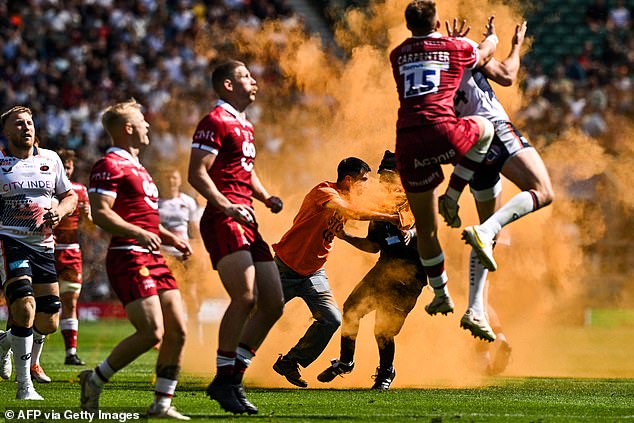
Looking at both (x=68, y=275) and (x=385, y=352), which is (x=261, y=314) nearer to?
(x=385, y=352)

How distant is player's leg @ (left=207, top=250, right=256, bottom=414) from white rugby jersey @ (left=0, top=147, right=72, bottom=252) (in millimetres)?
2449

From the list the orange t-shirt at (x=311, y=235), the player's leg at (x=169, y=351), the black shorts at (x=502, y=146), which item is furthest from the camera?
the orange t-shirt at (x=311, y=235)

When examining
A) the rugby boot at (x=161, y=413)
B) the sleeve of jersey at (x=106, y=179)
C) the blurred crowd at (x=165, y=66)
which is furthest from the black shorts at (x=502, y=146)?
the blurred crowd at (x=165, y=66)

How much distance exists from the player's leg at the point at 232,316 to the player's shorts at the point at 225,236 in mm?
48

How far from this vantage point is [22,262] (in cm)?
990

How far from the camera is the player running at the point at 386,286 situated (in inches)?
435

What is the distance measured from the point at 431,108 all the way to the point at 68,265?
6.95 meters

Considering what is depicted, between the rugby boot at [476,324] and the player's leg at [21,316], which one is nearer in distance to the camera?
the rugby boot at [476,324]

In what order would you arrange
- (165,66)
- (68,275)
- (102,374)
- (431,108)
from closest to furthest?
1. (102,374)
2. (431,108)
3. (68,275)
4. (165,66)

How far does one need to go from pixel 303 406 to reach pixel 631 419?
2505 mm

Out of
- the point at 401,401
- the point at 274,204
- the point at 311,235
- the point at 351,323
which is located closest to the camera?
the point at 274,204

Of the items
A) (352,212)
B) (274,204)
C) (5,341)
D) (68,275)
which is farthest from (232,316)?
(68,275)

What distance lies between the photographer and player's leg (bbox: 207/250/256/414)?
826cm

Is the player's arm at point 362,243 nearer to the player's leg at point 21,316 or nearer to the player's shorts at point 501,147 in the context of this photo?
the player's shorts at point 501,147
